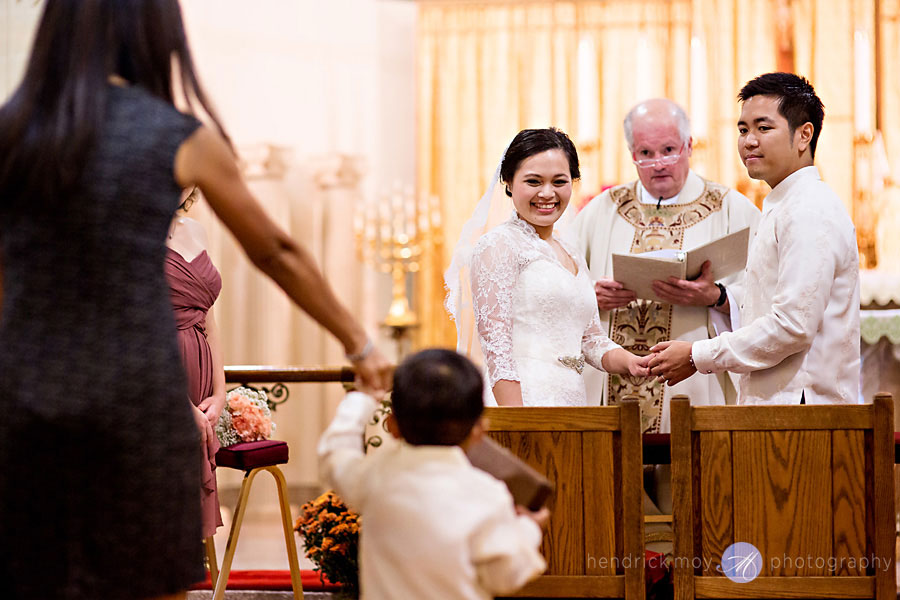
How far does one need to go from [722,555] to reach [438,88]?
604 centimetres

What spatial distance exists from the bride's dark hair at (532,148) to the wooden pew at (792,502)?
1.15 meters

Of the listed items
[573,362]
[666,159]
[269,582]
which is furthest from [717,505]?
[269,582]

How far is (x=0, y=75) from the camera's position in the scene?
6566 mm

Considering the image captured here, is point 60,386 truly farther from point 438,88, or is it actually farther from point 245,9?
point 245,9

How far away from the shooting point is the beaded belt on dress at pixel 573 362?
354cm

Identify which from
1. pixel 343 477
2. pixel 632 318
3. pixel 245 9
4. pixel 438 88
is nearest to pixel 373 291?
pixel 438 88

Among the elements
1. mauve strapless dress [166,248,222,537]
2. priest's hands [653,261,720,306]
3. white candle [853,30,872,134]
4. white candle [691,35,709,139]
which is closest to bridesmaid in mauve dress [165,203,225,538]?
mauve strapless dress [166,248,222,537]

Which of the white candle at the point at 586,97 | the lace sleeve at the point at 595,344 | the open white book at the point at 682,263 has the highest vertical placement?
the white candle at the point at 586,97

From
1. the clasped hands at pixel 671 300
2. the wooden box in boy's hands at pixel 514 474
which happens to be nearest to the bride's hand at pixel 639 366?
the clasped hands at pixel 671 300

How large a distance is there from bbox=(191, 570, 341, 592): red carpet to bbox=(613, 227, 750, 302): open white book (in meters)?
1.84

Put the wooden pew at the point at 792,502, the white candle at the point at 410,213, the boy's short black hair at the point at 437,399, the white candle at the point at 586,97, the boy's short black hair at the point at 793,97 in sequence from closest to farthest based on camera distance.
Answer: the boy's short black hair at the point at 437,399, the wooden pew at the point at 792,502, the boy's short black hair at the point at 793,97, the white candle at the point at 586,97, the white candle at the point at 410,213

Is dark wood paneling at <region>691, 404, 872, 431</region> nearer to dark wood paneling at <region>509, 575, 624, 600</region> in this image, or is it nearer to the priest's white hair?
dark wood paneling at <region>509, 575, 624, 600</region>

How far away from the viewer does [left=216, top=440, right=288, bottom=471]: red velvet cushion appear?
3.88 m

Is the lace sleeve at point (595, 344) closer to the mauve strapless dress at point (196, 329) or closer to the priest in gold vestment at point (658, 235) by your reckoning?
the priest in gold vestment at point (658, 235)
